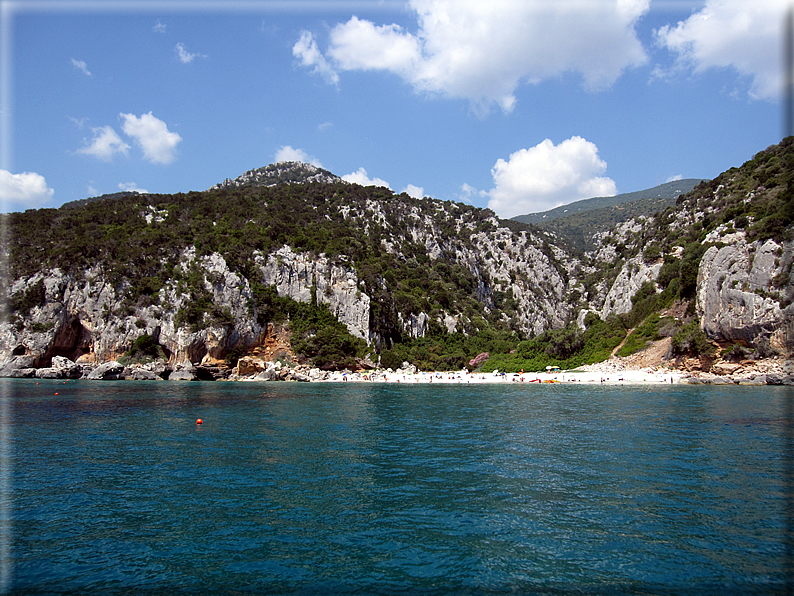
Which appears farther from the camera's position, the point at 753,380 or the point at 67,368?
the point at 67,368

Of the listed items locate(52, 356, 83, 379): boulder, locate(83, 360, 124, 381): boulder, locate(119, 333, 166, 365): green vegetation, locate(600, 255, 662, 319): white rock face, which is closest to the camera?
locate(52, 356, 83, 379): boulder

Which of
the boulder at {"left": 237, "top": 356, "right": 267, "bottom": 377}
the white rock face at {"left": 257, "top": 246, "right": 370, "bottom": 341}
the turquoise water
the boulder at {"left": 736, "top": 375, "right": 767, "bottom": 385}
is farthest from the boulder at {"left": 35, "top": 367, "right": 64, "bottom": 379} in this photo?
the boulder at {"left": 736, "top": 375, "right": 767, "bottom": 385}

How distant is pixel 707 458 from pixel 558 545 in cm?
925

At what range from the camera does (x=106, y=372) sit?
56281 millimetres

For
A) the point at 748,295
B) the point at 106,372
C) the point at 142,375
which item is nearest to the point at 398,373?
the point at 142,375

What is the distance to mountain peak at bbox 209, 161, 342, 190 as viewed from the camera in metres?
148

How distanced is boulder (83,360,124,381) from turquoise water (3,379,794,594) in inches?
1626

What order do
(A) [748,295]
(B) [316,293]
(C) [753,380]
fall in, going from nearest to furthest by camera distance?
(C) [753,380]
(A) [748,295]
(B) [316,293]

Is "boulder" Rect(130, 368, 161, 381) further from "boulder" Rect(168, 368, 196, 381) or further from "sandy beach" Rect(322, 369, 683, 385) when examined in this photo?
"sandy beach" Rect(322, 369, 683, 385)

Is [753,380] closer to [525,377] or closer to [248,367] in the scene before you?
[525,377]

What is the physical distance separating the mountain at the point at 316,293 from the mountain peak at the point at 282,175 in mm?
57834

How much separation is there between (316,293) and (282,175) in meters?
98.6

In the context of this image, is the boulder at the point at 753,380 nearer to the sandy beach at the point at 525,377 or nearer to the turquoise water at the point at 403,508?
the sandy beach at the point at 525,377

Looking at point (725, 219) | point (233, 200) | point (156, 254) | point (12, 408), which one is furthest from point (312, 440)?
point (233, 200)
